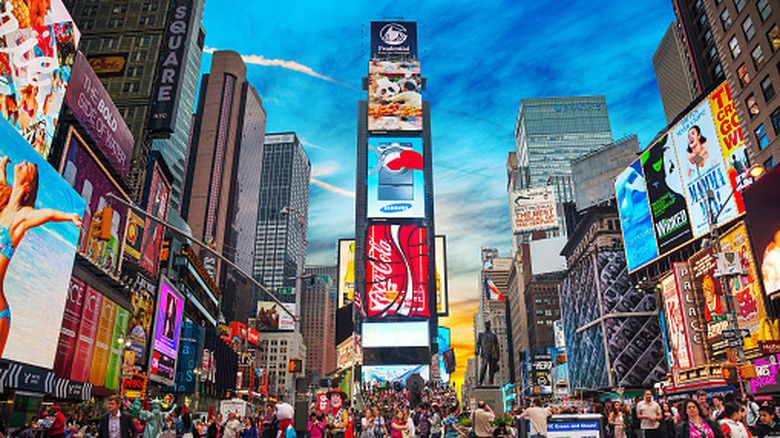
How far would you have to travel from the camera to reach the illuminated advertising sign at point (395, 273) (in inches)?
3509

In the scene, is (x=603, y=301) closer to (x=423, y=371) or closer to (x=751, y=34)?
(x=423, y=371)

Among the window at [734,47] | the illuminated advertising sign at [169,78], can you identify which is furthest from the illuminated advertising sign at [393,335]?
the window at [734,47]

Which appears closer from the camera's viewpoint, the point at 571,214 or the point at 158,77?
the point at 158,77

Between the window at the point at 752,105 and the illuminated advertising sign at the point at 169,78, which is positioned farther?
the illuminated advertising sign at the point at 169,78

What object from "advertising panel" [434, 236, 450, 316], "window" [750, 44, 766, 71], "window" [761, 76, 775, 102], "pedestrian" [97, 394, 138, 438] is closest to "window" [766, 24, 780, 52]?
"window" [750, 44, 766, 71]

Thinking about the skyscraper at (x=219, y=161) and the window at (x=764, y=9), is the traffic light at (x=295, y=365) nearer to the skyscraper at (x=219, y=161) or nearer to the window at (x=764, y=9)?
the window at (x=764, y=9)

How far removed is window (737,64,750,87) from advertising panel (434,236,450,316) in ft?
296

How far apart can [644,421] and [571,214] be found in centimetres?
12338

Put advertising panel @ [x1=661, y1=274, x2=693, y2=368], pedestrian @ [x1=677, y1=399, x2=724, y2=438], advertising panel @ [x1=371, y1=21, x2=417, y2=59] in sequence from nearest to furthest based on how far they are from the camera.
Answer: pedestrian @ [x1=677, y1=399, x2=724, y2=438], advertising panel @ [x1=661, y1=274, x2=693, y2=368], advertising panel @ [x1=371, y1=21, x2=417, y2=59]

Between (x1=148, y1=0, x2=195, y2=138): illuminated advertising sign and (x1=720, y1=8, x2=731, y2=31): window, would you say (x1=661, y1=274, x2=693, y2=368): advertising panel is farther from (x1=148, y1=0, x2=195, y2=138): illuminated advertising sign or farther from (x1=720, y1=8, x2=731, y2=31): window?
(x1=148, y1=0, x2=195, y2=138): illuminated advertising sign

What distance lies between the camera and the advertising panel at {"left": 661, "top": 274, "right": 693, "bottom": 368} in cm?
4634

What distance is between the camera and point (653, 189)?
53531 mm

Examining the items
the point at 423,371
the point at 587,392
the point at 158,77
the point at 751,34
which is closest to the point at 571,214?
the point at 587,392

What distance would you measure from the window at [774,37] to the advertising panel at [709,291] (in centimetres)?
1502
